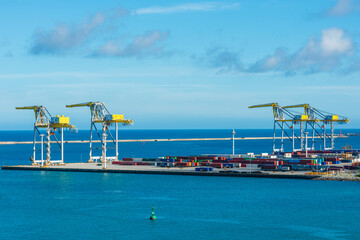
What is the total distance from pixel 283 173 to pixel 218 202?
3349 centimetres

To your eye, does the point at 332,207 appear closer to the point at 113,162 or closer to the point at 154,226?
the point at 154,226

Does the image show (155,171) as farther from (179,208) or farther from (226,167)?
(179,208)

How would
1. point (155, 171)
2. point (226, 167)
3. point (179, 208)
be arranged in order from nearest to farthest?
point (179, 208), point (155, 171), point (226, 167)

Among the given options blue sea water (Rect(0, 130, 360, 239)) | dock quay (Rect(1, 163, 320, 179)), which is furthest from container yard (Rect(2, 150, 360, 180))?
blue sea water (Rect(0, 130, 360, 239))

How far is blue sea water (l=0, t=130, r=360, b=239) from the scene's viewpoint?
194 ft

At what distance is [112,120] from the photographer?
13275 cm

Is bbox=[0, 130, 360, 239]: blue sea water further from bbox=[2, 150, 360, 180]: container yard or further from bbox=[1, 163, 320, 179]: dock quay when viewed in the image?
bbox=[2, 150, 360, 180]: container yard

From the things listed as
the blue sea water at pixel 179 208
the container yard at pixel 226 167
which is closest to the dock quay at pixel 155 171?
the container yard at pixel 226 167

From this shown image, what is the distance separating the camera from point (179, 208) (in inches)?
2869

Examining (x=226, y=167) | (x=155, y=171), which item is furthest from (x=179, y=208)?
(x=226, y=167)

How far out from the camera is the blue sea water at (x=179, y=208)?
59000 millimetres

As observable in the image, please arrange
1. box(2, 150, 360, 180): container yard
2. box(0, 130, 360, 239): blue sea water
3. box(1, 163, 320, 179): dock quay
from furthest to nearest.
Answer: box(2, 150, 360, 180): container yard, box(1, 163, 320, 179): dock quay, box(0, 130, 360, 239): blue sea water

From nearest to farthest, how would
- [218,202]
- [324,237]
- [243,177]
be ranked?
1. [324,237]
2. [218,202]
3. [243,177]

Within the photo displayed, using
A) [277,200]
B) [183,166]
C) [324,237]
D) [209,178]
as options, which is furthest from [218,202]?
[183,166]
